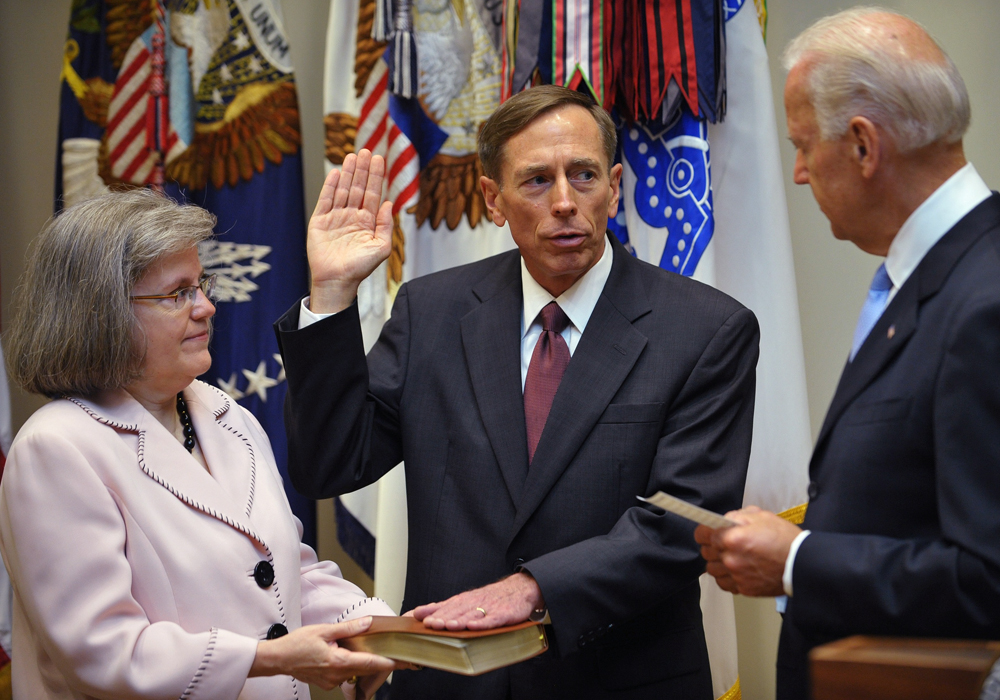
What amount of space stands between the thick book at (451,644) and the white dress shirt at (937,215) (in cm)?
48

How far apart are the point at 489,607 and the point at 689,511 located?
484 millimetres

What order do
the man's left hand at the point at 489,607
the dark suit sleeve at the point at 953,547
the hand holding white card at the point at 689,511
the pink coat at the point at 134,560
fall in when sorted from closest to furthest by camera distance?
the dark suit sleeve at the point at 953,547
the hand holding white card at the point at 689,511
the pink coat at the point at 134,560
the man's left hand at the point at 489,607

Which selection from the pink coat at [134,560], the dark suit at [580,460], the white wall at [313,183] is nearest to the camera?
the pink coat at [134,560]

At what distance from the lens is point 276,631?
1.67 meters

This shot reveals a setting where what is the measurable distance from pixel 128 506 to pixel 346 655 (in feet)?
1.49

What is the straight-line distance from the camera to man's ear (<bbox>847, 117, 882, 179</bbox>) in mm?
1396

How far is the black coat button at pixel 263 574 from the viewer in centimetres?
166

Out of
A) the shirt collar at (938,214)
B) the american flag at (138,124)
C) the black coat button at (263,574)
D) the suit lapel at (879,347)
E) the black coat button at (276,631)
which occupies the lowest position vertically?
the black coat button at (276,631)

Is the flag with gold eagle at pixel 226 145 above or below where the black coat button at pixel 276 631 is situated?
above

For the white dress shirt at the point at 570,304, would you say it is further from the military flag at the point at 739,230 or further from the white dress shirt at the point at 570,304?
the military flag at the point at 739,230

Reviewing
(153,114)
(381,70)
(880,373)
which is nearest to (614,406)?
(880,373)

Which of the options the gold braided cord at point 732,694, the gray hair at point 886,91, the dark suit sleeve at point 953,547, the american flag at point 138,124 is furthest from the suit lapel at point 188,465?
the gold braided cord at point 732,694

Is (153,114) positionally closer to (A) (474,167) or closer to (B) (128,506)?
(A) (474,167)

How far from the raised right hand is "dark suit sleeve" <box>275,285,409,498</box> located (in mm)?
51
